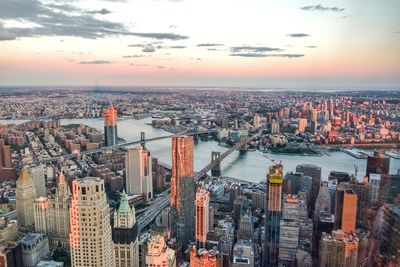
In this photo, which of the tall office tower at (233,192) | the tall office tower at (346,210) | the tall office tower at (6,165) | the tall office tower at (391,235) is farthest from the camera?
the tall office tower at (233,192)

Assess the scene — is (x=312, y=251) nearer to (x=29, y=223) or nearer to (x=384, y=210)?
(x=384, y=210)

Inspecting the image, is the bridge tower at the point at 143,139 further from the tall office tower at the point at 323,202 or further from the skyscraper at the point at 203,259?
the skyscraper at the point at 203,259

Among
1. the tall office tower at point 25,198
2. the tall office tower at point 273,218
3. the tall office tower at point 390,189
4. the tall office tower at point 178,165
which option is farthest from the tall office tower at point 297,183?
the tall office tower at point 25,198

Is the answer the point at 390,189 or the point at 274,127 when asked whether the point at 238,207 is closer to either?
the point at 274,127

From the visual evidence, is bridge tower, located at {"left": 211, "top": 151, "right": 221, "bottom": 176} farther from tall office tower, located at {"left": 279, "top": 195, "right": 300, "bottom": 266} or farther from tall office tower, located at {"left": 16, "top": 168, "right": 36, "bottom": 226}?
tall office tower, located at {"left": 16, "top": 168, "right": 36, "bottom": 226}

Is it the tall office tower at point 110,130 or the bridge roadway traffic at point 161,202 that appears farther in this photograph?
the tall office tower at point 110,130

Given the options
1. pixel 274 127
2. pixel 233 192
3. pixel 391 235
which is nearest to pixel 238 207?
pixel 233 192

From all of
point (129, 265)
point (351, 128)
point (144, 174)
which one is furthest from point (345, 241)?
point (144, 174)
